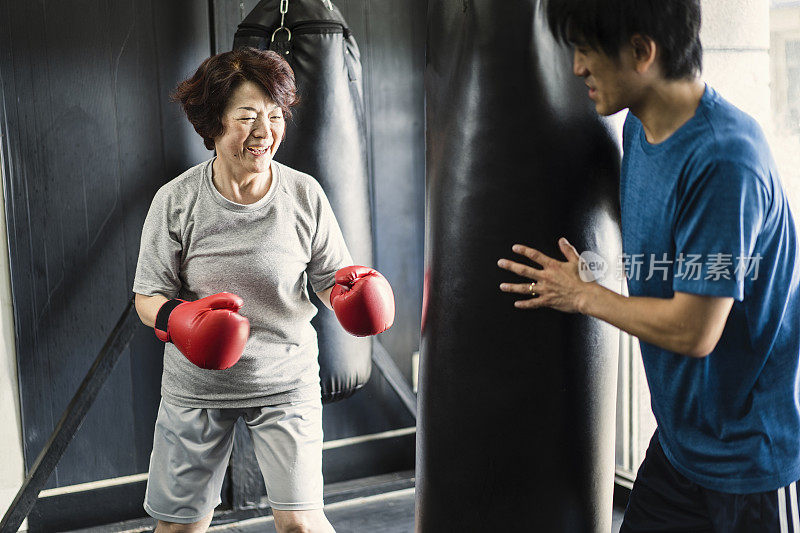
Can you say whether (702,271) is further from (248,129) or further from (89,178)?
(89,178)

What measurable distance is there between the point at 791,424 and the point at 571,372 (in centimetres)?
41

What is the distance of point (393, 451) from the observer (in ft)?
10.7

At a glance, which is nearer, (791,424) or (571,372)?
(791,424)

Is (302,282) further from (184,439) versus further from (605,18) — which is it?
(605,18)

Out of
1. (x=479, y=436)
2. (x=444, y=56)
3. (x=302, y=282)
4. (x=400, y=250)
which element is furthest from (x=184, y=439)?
(x=400, y=250)

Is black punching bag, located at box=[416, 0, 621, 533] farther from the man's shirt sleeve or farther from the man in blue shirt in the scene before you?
the man's shirt sleeve

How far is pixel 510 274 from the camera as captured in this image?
157 centimetres

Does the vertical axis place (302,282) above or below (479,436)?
above

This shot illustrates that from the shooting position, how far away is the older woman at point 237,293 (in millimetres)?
1795

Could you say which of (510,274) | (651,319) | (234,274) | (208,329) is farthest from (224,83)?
(651,319)

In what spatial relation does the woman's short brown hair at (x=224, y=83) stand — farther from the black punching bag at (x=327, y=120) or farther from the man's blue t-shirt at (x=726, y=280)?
the man's blue t-shirt at (x=726, y=280)

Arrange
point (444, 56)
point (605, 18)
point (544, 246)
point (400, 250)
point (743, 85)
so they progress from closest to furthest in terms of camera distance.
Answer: point (605, 18)
point (544, 246)
point (444, 56)
point (743, 85)
point (400, 250)

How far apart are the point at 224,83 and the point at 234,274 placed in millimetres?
417

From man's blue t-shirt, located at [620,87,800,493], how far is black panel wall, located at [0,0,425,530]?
185 centimetres
